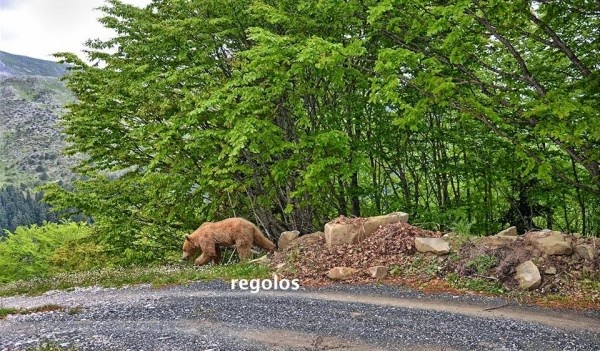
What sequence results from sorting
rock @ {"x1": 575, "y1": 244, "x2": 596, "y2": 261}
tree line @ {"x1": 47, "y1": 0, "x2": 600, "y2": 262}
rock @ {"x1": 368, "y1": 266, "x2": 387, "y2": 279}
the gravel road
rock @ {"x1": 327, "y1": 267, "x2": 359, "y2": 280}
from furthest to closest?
1. tree line @ {"x1": 47, "y1": 0, "x2": 600, "y2": 262}
2. rock @ {"x1": 327, "y1": 267, "x2": 359, "y2": 280}
3. rock @ {"x1": 368, "y1": 266, "x2": 387, "y2": 279}
4. rock @ {"x1": 575, "y1": 244, "x2": 596, "y2": 261}
5. the gravel road

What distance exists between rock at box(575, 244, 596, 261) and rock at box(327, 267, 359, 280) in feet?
19.2

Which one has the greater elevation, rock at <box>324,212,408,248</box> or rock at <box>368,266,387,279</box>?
rock at <box>324,212,408,248</box>

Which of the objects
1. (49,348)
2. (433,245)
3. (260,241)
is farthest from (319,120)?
(49,348)

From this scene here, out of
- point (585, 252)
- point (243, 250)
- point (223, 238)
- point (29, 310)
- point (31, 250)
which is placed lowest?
point (31, 250)

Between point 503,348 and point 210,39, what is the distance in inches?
600

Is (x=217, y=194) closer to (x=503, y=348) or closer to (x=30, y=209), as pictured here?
(x=503, y=348)

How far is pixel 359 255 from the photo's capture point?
1451 cm

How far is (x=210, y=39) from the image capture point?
1873 centimetres

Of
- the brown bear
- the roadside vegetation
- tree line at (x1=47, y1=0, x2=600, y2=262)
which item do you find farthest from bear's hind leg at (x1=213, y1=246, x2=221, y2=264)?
tree line at (x1=47, y1=0, x2=600, y2=262)

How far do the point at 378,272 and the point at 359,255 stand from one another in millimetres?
1240

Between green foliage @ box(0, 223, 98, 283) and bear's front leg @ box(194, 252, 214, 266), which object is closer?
bear's front leg @ box(194, 252, 214, 266)

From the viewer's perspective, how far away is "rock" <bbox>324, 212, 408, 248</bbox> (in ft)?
50.4

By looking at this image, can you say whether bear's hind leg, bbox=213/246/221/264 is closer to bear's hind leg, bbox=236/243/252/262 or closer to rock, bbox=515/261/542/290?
bear's hind leg, bbox=236/243/252/262

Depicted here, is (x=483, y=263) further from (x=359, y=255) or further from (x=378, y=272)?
(x=359, y=255)
